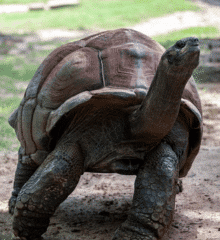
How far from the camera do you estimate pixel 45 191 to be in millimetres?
2303

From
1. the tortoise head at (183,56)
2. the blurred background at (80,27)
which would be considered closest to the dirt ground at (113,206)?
the tortoise head at (183,56)

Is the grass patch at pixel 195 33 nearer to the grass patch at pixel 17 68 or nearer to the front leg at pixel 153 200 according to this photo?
the grass patch at pixel 17 68

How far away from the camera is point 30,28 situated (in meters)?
16.2

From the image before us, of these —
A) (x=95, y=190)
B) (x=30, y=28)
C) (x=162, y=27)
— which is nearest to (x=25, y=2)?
(x=30, y=28)

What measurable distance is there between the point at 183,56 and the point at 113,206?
5.36ft

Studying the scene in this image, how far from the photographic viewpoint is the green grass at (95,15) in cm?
1670

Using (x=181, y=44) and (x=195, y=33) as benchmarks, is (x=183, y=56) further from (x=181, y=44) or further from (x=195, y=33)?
(x=195, y=33)

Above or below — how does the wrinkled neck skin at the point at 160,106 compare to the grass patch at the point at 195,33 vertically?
below

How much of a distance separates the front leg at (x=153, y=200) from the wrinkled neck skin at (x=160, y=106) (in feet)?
0.48

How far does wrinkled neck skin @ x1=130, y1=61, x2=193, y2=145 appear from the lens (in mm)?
1965

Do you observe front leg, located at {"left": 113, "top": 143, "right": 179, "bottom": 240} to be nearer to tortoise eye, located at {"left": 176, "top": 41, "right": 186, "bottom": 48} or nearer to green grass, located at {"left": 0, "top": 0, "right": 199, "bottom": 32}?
tortoise eye, located at {"left": 176, "top": 41, "right": 186, "bottom": 48}

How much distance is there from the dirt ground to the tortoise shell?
385 millimetres

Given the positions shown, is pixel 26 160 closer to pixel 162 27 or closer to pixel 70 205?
pixel 70 205

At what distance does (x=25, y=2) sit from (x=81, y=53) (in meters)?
21.2
